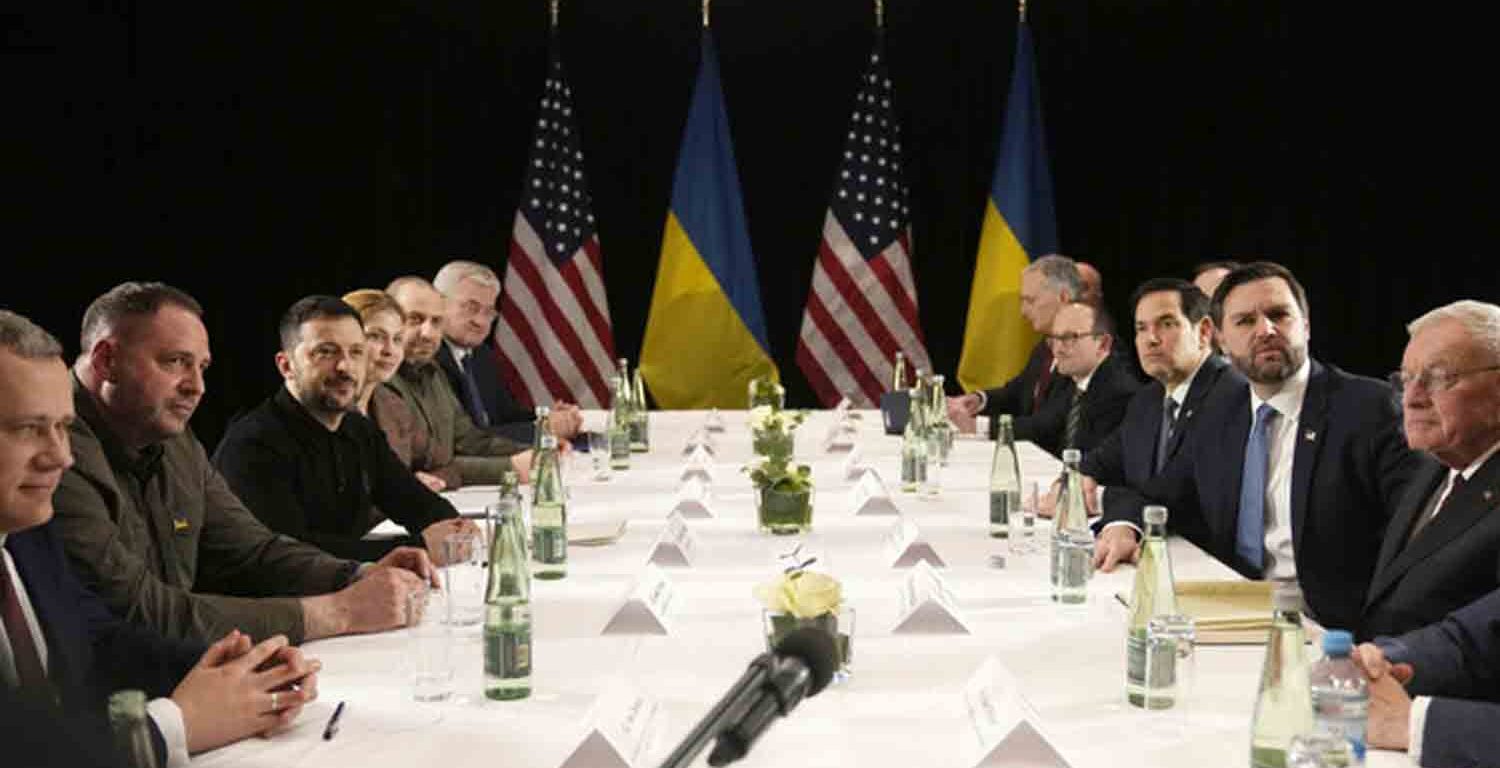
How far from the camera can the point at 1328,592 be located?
11.0ft

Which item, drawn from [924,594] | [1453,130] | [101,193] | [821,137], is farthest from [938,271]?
[924,594]

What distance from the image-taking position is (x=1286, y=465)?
3.49 metres

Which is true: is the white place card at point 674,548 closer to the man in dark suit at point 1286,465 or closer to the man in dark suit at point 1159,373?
the man in dark suit at point 1286,465

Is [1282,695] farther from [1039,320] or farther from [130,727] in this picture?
[1039,320]

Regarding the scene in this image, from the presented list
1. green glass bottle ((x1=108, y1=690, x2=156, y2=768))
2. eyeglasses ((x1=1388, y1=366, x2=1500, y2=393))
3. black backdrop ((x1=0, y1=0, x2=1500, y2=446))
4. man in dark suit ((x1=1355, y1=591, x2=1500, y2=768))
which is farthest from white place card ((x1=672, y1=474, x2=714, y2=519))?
black backdrop ((x1=0, y1=0, x2=1500, y2=446))

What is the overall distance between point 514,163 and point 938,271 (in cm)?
218

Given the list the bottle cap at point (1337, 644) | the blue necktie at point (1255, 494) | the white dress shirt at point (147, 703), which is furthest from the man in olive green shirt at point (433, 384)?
the bottle cap at point (1337, 644)

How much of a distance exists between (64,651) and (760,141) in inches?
234

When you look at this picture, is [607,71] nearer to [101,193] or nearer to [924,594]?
[101,193]

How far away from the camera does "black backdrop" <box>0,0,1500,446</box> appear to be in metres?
6.61

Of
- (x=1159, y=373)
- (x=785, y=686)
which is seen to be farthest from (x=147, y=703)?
(x=1159, y=373)

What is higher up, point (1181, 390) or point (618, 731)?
point (1181, 390)

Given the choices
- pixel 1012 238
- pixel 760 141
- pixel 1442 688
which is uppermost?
pixel 760 141

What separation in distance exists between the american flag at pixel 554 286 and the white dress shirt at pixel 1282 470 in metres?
4.16
